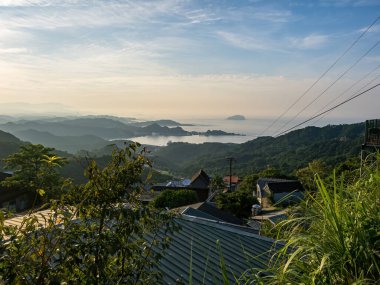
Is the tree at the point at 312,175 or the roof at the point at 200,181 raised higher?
the tree at the point at 312,175

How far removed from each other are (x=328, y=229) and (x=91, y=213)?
146cm

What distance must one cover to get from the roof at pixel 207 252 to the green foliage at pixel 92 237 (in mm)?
2256

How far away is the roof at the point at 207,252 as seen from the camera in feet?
16.1

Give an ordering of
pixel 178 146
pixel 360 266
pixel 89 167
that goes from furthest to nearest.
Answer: pixel 178 146 < pixel 89 167 < pixel 360 266

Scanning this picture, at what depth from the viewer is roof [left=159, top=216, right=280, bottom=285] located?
4910 millimetres

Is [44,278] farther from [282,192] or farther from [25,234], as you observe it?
[282,192]

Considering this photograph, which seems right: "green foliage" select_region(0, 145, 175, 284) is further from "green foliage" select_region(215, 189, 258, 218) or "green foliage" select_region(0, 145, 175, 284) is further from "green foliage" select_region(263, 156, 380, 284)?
"green foliage" select_region(215, 189, 258, 218)

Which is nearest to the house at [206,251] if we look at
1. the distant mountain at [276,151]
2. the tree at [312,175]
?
the tree at [312,175]

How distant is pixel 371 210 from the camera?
1.95 meters

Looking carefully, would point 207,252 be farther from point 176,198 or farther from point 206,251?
point 176,198

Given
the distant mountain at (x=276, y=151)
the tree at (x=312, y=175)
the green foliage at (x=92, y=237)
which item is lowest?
the distant mountain at (x=276, y=151)

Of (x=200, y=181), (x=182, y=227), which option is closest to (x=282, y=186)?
(x=200, y=181)

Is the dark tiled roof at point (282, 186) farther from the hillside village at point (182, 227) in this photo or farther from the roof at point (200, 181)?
the hillside village at point (182, 227)

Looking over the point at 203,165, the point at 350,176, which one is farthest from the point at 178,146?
the point at 350,176
